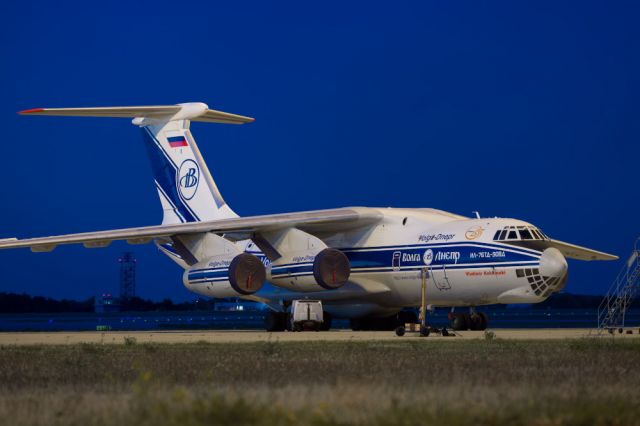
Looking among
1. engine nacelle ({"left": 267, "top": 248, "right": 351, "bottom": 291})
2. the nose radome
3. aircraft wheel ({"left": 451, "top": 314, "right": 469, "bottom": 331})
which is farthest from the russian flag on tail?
the nose radome

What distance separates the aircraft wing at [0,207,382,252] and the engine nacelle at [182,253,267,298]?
0.95 metres

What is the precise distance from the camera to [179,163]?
36375 mm

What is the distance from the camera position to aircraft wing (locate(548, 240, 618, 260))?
3187 centimetres

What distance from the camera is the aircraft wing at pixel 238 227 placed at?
1217 inches

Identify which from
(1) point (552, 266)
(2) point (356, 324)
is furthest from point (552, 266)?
(2) point (356, 324)

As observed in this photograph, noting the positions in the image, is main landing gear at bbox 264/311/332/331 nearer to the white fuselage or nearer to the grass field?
the white fuselage

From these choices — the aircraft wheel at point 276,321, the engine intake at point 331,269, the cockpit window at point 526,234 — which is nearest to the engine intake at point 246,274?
the engine intake at point 331,269

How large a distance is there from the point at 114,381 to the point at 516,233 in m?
17.0

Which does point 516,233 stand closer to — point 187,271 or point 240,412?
point 187,271

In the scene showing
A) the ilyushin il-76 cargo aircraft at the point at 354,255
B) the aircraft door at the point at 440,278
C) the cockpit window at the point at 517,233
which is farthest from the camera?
the aircraft door at the point at 440,278

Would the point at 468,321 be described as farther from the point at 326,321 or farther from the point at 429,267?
the point at 326,321

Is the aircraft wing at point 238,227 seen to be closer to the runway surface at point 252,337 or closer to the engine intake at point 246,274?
the engine intake at point 246,274

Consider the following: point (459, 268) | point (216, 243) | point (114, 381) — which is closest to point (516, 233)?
point (459, 268)

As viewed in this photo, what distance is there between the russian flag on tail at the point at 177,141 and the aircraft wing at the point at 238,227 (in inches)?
181
